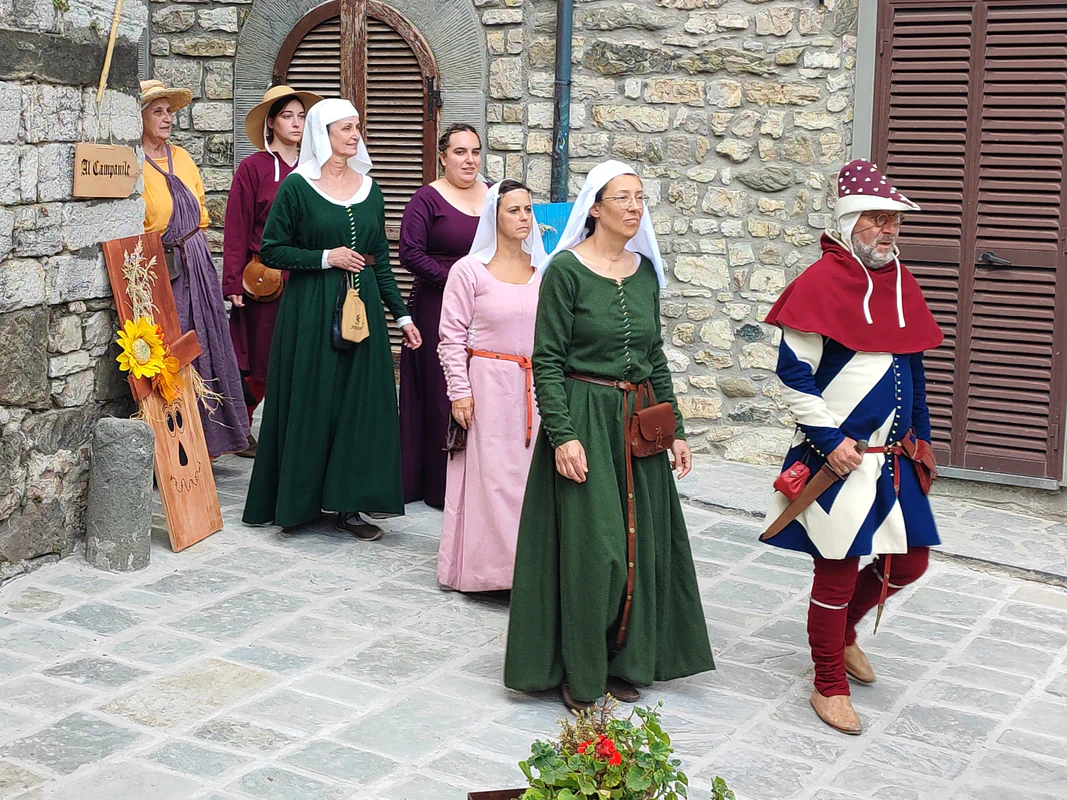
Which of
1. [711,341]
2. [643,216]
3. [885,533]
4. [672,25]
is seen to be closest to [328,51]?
[672,25]

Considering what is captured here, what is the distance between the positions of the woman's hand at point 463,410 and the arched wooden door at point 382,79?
128 inches

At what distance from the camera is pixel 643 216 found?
4371 millimetres

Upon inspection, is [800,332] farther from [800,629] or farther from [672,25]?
[672,25]

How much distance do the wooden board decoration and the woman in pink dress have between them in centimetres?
135

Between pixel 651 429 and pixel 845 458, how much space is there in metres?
0.60

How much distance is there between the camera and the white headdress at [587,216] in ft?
14.0

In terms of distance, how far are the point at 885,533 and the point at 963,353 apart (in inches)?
114

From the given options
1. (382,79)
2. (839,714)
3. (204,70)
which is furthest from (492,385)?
(204,70)

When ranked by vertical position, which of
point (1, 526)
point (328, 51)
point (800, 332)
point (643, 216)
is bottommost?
point (1, 526)

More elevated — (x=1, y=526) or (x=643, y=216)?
(x=643, y=216)

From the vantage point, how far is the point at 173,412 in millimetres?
6008

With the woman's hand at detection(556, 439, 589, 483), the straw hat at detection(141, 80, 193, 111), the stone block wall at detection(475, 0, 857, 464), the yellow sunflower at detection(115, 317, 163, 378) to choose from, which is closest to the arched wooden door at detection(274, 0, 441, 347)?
the stone block wall at detection(475, 0, 857, 464)

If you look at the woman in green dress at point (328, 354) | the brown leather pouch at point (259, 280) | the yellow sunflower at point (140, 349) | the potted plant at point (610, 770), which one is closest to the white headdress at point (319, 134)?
the woman in green dress at point (328, 354)

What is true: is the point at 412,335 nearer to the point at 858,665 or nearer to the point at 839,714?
the point at 858,665
